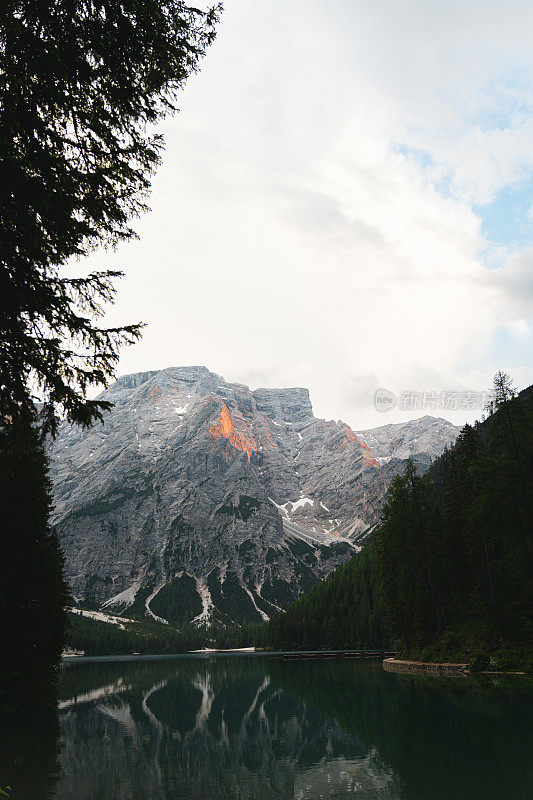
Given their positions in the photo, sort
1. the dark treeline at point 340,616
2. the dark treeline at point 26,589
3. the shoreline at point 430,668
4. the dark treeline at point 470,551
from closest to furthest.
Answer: the dark treeline at point 26,589 → the dark treeline at point 470,551 → the shoreline at point 430,668 → the dark treeline at point 340,616

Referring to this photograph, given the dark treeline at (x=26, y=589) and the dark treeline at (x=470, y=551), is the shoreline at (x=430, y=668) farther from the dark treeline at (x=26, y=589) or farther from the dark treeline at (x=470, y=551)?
the dark treeline at (x=26, y=589)

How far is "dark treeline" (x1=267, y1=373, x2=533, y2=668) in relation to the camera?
39.8 metres

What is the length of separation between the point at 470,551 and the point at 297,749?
31276mm

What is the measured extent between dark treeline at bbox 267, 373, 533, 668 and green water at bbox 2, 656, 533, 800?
7.07 metres

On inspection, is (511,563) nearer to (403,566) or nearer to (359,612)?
(403,566)

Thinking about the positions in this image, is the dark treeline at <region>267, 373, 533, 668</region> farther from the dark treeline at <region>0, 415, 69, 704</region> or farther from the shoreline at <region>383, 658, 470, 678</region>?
the dark treeline at <region>0, 415, 69, 704</region>

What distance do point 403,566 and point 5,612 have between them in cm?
3804

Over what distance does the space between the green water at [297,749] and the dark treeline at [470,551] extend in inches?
278

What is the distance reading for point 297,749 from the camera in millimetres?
21062

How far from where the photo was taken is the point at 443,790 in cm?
1363

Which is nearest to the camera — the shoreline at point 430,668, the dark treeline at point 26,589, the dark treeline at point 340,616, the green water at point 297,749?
the green water at point 297,749

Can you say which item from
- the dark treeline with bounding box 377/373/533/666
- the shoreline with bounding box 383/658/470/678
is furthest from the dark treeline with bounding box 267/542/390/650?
the dark treeline with bounding box 377/373/533/666

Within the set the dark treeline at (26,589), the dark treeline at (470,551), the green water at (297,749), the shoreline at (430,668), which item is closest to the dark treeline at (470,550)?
the dark treeline at (470,551)

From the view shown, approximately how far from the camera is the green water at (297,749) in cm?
1498
